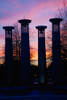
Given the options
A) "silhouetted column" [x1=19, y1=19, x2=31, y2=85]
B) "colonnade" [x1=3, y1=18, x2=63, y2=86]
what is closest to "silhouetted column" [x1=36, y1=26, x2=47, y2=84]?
"colonnade" [x1=3, y1=18, x2=63, y2=86]

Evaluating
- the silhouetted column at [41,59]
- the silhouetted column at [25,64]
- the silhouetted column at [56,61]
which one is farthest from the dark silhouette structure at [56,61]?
the silhouetted column at [25,64]

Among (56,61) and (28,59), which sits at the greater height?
(28,59)

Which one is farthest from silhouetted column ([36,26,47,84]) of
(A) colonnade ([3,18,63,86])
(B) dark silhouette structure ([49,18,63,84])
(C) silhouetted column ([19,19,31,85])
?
(C) silhouetted column ([19,19,31,85])

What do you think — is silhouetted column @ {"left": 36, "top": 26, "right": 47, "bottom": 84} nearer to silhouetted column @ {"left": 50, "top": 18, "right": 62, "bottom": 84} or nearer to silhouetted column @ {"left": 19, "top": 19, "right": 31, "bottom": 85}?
silhouetted column @ {"left": 50, "top": 18, "right": 62, "bottom": 84}

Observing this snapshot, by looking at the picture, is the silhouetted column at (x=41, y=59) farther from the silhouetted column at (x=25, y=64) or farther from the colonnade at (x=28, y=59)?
the silhouetted column at (x=25, y=64)

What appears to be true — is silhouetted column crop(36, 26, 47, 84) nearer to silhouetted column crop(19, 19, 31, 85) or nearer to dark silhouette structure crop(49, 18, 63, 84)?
dark silhouette structure crop(49, 18, 63, 84)

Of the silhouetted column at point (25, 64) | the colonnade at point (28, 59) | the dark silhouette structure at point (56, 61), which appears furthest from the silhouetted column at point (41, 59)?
the silhouetted column at point (25, 64)

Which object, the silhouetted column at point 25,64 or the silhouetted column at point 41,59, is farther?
the silhouetted column at point 41,59

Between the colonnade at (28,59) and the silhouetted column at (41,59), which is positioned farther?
the silhouetted column at (41,59)

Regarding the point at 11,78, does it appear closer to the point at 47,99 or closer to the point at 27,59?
the point at 27,59

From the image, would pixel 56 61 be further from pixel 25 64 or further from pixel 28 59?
pixel 25 64

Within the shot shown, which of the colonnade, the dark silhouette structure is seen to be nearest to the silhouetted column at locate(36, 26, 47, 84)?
the colonnade

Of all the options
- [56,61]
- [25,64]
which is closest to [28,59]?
[25,64]

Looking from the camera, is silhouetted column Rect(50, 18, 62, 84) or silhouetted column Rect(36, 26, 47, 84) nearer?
silhouetted column Rect(50, 18, 62, 84)
